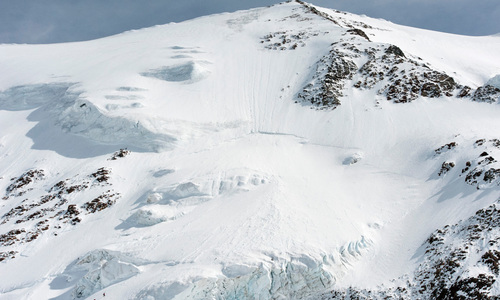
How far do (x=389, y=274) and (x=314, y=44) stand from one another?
125 ft

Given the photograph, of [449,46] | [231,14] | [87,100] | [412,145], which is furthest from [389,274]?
[231,14]

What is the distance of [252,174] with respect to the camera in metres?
26.4

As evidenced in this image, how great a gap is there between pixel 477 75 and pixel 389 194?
32226mm

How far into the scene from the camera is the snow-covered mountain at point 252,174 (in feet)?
59.7

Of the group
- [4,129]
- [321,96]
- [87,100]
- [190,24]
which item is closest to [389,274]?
[321,96]

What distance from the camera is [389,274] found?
18.3 m

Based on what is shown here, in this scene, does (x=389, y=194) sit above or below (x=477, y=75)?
below

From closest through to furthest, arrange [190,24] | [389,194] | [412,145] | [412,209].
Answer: [412,209], [389,194], [412,145], [190,24]

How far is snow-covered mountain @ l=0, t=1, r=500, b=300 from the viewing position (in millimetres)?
18188

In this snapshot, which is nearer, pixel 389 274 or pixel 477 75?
pixel 389 274

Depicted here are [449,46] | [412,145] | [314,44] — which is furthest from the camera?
[449,46]

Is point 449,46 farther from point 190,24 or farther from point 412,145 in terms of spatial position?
point 190,24

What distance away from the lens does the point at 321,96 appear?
122 feet

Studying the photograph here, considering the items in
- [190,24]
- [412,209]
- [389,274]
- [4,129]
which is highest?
[190,24]
